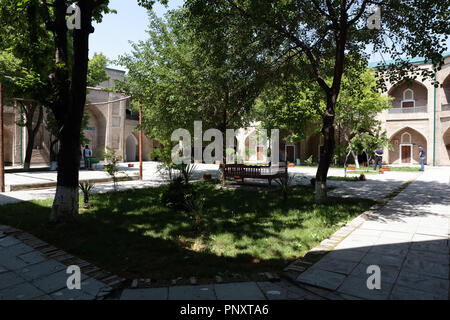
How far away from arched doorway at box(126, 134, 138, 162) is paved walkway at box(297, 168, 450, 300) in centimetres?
3509

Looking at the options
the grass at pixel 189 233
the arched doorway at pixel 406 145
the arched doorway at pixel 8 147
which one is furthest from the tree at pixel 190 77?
the arched doorway at pixel 406 145

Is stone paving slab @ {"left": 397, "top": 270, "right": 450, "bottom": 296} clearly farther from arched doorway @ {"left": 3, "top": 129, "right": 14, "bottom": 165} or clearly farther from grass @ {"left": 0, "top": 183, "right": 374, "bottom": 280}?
arched doorway @ {"left": 3, "top": 129, "right": 14, "bottom": 165}

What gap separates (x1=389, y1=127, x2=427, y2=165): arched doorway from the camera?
2667 centimetres

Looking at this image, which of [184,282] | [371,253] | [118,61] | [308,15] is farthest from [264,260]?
[118,61]

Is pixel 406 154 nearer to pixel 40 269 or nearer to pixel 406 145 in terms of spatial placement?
pixel 406 145

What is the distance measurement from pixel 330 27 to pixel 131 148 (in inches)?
1335

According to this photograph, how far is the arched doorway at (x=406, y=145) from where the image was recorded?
26.7 meters

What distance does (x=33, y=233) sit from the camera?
5.17 meters

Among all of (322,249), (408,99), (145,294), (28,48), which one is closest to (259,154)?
(408,99)

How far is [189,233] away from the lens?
17.3ft

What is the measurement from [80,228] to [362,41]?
9.39 metres

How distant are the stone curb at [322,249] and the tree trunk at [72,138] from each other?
4391mm

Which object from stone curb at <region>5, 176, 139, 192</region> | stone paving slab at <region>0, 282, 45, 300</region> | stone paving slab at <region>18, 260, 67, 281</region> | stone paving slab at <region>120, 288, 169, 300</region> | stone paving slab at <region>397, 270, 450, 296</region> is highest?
stone curb at <region>5, 176, 139, 192</region>

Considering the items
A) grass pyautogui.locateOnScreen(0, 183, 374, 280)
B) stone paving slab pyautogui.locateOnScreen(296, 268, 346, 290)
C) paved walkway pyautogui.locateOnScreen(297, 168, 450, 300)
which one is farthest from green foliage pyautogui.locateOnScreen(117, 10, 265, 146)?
stone paving slab pyautogui.locateOnScreen(296, 268, 346, 290)
